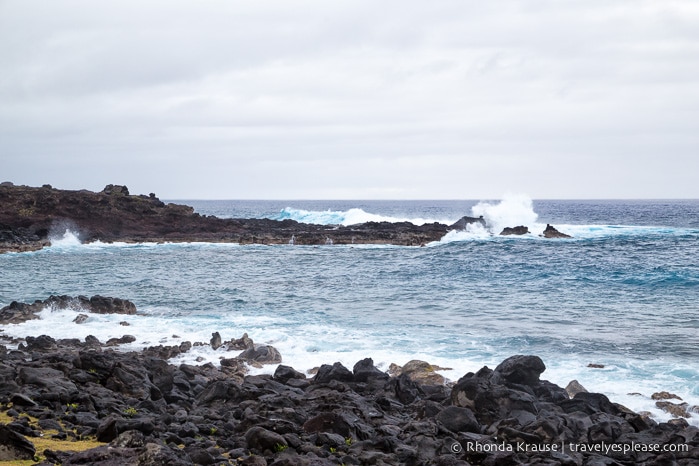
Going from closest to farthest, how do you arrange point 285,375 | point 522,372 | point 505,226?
point 522,372 → point 285,375 → point 505,226

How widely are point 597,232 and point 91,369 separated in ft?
224

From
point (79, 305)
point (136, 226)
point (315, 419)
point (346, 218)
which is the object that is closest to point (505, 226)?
point (346, 218)

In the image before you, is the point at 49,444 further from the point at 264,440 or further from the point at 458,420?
the point at 458,420

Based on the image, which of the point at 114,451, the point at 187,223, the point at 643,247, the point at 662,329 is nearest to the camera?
the point at 114,451

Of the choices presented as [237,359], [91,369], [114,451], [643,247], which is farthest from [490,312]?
[643,247]

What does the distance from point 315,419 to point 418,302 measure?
1842cm

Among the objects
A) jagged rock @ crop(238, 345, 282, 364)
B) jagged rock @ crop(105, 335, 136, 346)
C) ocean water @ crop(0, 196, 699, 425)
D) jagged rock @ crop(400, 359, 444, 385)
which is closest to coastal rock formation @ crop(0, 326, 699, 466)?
jagged rock @ crop(400, 359, 444, 385)

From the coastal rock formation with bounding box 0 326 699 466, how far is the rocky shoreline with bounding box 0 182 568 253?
44.9 metres

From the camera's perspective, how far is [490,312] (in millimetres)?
26359

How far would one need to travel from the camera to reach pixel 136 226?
6625 centimetres

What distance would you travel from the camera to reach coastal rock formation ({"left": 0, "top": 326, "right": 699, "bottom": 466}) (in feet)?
32.1

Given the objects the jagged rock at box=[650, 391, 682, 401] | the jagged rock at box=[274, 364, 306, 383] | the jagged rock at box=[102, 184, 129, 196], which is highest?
the jagged rock at box=[102, 184, 129, 196]

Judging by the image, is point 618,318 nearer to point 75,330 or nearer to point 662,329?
point 662,329

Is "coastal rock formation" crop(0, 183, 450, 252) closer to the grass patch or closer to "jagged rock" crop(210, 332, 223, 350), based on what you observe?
"jagged rock" crop(210, 332, 223, 350)
